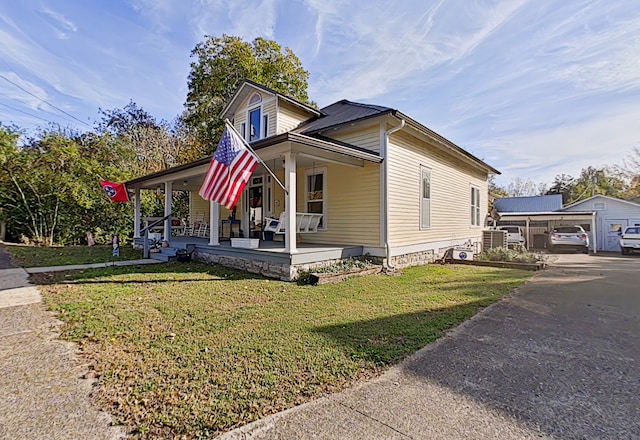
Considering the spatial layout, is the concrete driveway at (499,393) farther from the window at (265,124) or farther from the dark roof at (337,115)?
the window at (265,124)

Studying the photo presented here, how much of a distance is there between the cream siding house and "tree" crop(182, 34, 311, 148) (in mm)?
5807

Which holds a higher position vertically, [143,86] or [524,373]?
[143,86]

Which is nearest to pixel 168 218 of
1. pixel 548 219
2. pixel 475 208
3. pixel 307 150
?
pixel 307 150

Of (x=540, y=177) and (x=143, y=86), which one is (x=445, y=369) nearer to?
(x=143, y=86)

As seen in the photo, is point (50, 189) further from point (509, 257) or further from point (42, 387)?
point (509, 257)

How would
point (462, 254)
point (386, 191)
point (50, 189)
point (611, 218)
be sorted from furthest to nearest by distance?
point (611, 218), point (50, 189), point (462, 254), point (386, 191)

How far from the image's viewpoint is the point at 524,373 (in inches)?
113

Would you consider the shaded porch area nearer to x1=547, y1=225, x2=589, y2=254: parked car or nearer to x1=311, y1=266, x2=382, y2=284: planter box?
x1=311, y1=266, x2=382, y2=284: planter box

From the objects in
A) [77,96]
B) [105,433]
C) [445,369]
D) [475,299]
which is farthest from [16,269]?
[77,96]

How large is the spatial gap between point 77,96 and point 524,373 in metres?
22.8

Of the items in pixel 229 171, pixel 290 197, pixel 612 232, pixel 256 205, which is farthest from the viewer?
pixel 612 232

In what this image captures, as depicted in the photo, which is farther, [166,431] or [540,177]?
[540,177]

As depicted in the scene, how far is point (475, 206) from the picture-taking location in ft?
46.9

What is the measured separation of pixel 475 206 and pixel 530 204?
63.2 ft
